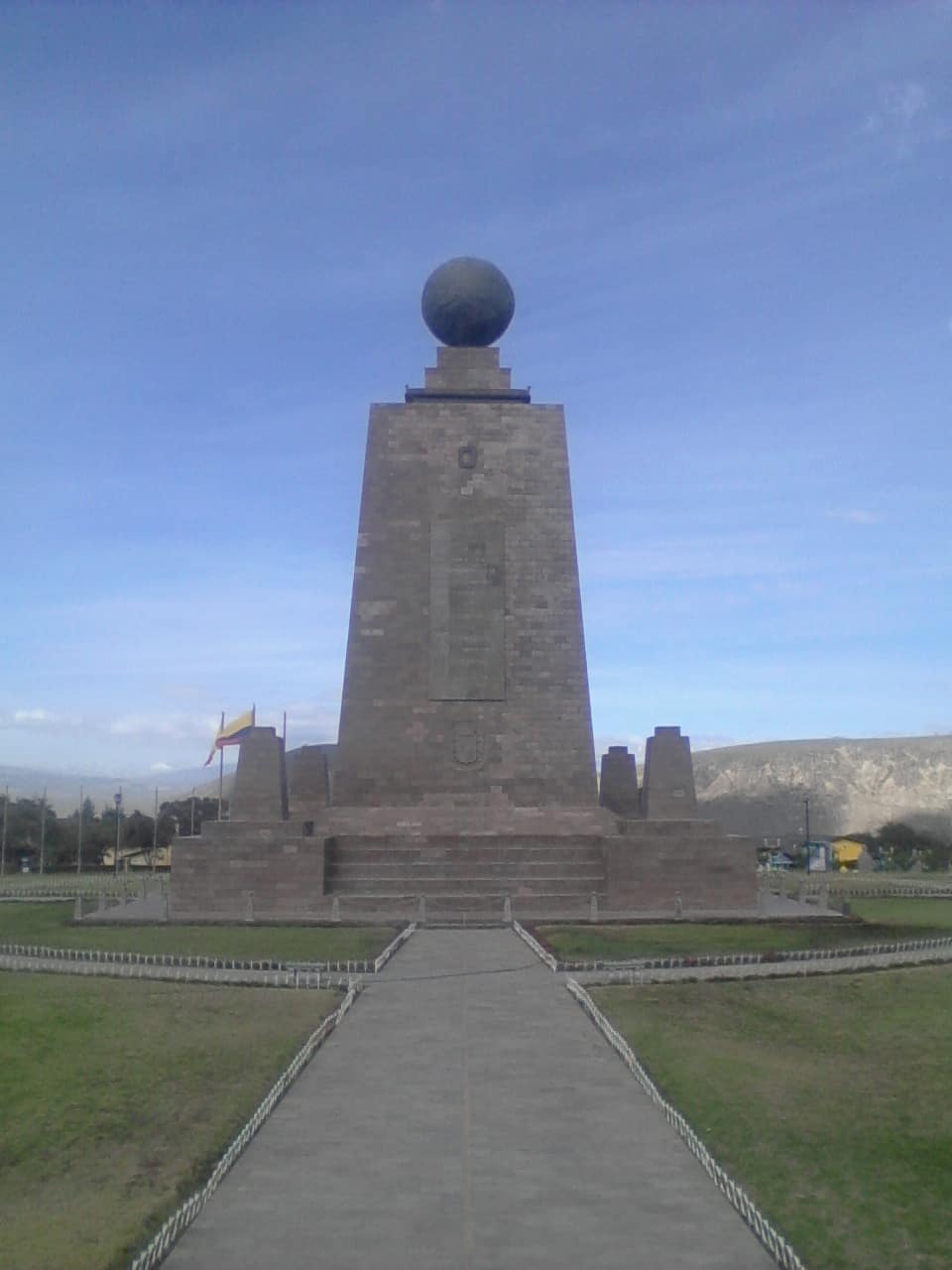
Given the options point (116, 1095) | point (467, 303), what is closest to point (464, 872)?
point (467, 303)

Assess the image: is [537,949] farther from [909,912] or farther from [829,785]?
[829,785]

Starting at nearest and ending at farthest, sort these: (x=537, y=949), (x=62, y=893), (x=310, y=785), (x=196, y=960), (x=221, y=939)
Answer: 1. (x=196, y=960)
2. (x=537, y=949)
3. (x=221, y=939)
4. (x=310, y=785)
5. (x=62, y=893)

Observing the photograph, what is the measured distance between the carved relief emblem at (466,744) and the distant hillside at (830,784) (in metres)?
72.1

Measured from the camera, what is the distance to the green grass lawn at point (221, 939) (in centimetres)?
1612

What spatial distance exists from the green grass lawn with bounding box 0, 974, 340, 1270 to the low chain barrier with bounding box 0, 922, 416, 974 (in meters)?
1.35

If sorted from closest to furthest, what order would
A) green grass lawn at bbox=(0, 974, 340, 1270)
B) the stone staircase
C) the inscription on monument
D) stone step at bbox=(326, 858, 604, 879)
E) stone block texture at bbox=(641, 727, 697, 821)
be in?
green grass lawn at bbox=(0, 974, 340, 1270) < the stone staircase < stone step at bbox=(326, 858, 604, 879) < stone block texture at bbox=(641, 727, 697, 821) < the inscription on monument

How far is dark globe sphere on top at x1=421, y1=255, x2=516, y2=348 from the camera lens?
2808cm

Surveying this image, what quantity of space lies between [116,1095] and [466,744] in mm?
17548

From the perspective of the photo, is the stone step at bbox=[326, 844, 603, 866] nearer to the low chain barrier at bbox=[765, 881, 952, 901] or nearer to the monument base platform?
the monument base platform

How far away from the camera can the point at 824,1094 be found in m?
8.51

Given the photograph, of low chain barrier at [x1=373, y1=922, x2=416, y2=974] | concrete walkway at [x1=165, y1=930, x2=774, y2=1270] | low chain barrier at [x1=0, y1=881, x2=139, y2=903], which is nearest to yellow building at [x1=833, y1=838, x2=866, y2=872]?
low chain barrier at [x1=0, y1=881, x2=139, y2=903]

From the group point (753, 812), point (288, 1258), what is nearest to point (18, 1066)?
point (288, 1258)

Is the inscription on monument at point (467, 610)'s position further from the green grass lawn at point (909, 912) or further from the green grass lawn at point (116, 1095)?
the green grass lawn at point (116, 1095)

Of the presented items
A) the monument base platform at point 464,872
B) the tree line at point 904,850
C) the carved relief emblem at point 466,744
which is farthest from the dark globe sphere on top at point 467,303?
the tree line at point 904,850
